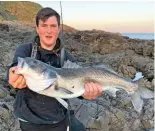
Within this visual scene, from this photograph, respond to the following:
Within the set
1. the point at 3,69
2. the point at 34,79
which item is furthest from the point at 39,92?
the point at 3,69

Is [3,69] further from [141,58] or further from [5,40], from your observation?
[141,58]

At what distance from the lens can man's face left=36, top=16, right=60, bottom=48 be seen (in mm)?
4309

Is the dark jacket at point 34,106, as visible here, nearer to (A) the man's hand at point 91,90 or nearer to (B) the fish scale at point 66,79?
(B) the fish scale at point 66,79

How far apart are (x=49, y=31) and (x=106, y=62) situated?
16.0 meters

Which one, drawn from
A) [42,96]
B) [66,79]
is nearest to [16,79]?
[42,96]

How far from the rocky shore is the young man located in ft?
4.31

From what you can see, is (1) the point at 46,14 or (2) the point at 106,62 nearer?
Answer: (1) the point at 46,14

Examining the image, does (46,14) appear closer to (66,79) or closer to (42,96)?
(66,79)

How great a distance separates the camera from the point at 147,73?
18.8 metres

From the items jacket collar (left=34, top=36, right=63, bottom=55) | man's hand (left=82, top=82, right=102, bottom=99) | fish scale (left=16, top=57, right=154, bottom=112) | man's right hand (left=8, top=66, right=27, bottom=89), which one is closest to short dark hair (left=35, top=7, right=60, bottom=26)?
jacket collar (left=34, top=36, right=63, bottom=55)

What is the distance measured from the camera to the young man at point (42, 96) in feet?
14.0

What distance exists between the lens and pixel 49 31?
4.29 meters

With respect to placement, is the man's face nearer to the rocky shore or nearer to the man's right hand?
the man's right hand

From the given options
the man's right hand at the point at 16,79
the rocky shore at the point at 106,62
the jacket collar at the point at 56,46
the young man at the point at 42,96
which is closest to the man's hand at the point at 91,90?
the young man at the point at 42,96
